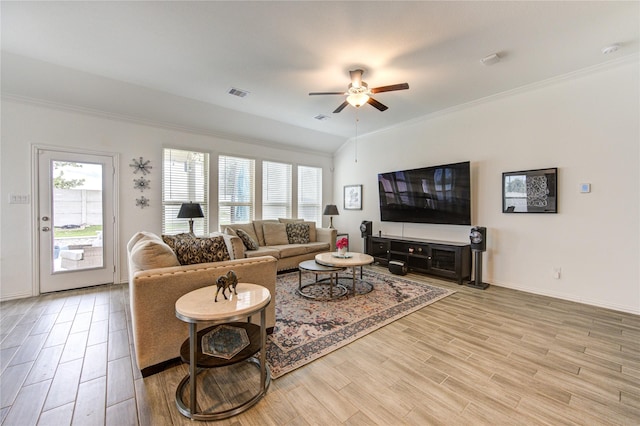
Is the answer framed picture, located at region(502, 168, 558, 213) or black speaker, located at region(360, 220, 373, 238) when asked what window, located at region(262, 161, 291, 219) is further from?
framed picture, located at region(502, 168, 558, 213)

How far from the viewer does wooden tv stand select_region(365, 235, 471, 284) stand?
4238 mm

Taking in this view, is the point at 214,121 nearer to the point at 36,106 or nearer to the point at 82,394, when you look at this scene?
the point at 36,106

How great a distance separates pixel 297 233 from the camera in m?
5.55

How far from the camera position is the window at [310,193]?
6.69 meters

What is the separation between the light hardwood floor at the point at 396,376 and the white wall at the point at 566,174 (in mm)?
648

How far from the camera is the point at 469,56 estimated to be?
300 cm

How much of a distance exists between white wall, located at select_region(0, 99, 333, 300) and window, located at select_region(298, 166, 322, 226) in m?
2.41

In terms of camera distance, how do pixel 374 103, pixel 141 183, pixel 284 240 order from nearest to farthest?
pixel 374 103 → pixel 141 183 → pixel 284 240

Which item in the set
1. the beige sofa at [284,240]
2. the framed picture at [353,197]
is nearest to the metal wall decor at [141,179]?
the beige sofa at [284,240]

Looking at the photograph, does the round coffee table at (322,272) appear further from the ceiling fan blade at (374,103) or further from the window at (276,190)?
the window at (276,190)

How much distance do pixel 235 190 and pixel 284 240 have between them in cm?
151

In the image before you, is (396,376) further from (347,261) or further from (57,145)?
(57,145)

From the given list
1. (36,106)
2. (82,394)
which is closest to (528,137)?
(82,394)

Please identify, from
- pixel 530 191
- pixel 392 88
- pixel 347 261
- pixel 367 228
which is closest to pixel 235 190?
pixel 367 228
